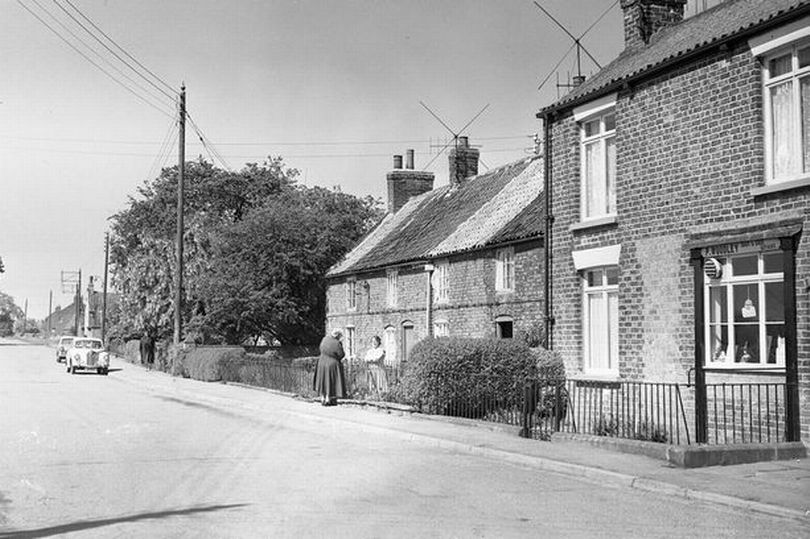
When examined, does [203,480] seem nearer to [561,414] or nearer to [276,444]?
[276,444]

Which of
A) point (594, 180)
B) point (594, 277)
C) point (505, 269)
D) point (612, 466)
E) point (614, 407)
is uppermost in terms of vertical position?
point (594, 180)

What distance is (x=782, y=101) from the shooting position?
42.9 ft

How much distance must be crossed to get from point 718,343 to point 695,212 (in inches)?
83.5

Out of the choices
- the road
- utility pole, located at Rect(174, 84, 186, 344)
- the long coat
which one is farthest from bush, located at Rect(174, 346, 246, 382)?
the road

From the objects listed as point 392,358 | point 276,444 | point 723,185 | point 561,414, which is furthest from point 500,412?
point 392,358

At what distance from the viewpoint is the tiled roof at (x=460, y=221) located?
27188mm

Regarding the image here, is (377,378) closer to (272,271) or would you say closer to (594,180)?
(594,180)

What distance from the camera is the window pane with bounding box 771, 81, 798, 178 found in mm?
12859

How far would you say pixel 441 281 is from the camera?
30.2m

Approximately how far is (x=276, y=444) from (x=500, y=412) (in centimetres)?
475

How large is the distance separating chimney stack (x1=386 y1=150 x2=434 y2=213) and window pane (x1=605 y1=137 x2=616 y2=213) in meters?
25.6

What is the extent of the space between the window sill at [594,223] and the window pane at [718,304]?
2714 millimetres

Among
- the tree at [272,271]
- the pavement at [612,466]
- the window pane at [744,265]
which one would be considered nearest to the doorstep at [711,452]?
the pavement at [612,466]

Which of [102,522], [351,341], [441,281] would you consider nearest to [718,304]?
[102,522]
